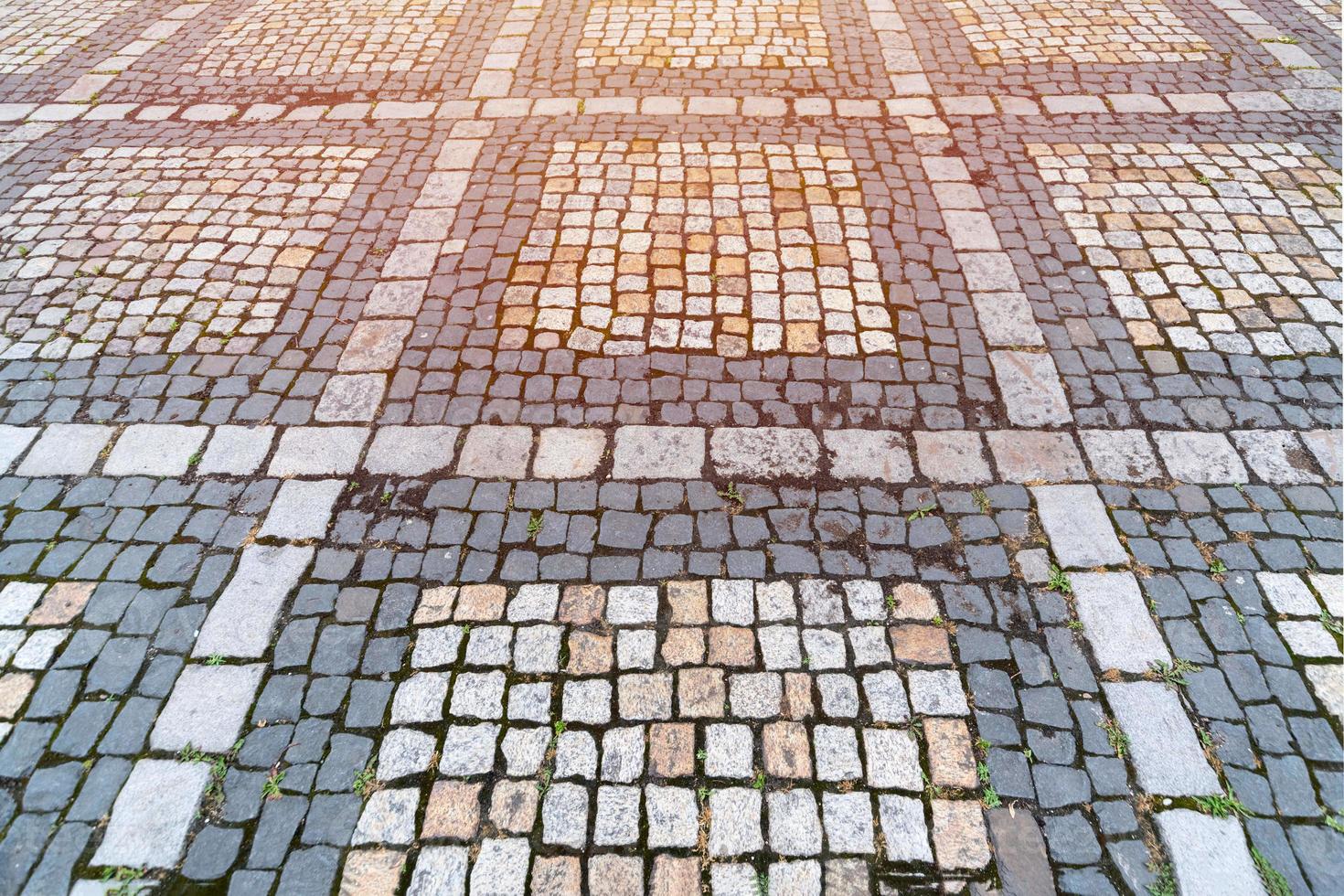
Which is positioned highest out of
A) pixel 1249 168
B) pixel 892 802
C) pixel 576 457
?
pixel 1249 168

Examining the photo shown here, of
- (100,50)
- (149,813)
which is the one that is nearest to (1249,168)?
(149,813)

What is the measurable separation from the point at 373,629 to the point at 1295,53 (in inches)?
404

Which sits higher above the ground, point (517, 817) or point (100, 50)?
point (100, 50)

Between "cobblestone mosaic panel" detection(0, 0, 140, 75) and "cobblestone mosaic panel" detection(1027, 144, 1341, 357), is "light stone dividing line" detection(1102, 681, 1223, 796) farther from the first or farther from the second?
"cobblestone mosaic panel" detection(0, 0, 140, 75)

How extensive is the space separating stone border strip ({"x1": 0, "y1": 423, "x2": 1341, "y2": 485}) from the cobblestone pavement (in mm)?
30

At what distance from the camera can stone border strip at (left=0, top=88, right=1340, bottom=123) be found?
7406 millimetres

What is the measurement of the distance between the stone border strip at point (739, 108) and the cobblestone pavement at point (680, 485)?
56 mm

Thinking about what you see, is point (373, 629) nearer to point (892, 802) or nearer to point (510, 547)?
point (510, 547)

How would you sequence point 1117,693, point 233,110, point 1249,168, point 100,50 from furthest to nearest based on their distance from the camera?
point 100,50
point 233,110
point 1249,168
point 1117,693

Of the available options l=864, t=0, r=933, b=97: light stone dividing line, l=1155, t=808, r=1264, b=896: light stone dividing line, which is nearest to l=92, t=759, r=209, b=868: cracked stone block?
l=1155, t=808, r=1264, b=896: light stone dividing line

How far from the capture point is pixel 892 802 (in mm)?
3299

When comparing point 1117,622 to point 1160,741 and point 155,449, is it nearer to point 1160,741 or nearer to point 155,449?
point 1160,741

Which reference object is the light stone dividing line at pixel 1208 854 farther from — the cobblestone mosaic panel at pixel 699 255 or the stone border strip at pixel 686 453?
the cobblestone mosaic panel at pixel 699 255

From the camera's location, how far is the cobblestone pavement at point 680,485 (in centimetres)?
329
